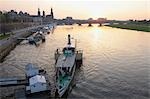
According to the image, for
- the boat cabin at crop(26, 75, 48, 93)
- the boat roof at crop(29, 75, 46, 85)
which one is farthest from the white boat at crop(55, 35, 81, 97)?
the boat roof at crop(29, 75, 46, 85)

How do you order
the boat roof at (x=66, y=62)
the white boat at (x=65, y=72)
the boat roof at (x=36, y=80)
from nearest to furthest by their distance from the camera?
1. the boat roof at (x=36, y=80)
2. the white boat at (x=65, y=72)
3. the boat roof at (x=66, y=62)

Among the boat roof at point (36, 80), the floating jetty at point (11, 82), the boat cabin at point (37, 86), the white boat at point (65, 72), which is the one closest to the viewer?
the boat cabin at point (37, 86)

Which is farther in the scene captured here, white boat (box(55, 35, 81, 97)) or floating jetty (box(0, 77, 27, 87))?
floating jetty (box(0, 77, 27, 87))

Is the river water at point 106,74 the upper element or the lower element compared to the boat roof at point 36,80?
lower

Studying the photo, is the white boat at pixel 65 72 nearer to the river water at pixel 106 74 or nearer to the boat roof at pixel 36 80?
the river water at pixel 106 74

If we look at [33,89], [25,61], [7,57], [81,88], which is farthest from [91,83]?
[7,57]

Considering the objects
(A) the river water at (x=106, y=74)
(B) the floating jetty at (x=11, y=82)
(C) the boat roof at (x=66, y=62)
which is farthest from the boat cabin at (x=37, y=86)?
(C) the boat roof at (x=66, y=62)

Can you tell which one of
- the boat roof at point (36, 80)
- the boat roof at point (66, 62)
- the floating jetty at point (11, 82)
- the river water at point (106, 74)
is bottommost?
the river water at point (106, 74)

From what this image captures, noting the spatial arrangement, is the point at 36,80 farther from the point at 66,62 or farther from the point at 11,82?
the point at 66,62

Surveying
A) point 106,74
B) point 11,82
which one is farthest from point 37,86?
point 106,74

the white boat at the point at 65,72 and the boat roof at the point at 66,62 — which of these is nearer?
the white boat at the point at 65,72

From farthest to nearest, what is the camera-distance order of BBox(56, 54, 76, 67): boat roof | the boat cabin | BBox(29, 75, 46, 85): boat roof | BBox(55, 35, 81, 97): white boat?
BBox(56, 54, 76, 67): boat roof
BBox(55, 35, 81, 97): white boat
BBox(29, 75, 46, 85): boat roof
the boat cabin

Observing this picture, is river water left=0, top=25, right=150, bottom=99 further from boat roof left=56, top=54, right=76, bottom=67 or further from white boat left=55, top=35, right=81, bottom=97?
boat roof left=56, top=54, right=76, bottom=67

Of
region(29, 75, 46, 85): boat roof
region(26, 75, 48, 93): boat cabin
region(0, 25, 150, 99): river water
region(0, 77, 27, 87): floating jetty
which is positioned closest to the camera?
region(26, 75, 48, 93): boat cabin
